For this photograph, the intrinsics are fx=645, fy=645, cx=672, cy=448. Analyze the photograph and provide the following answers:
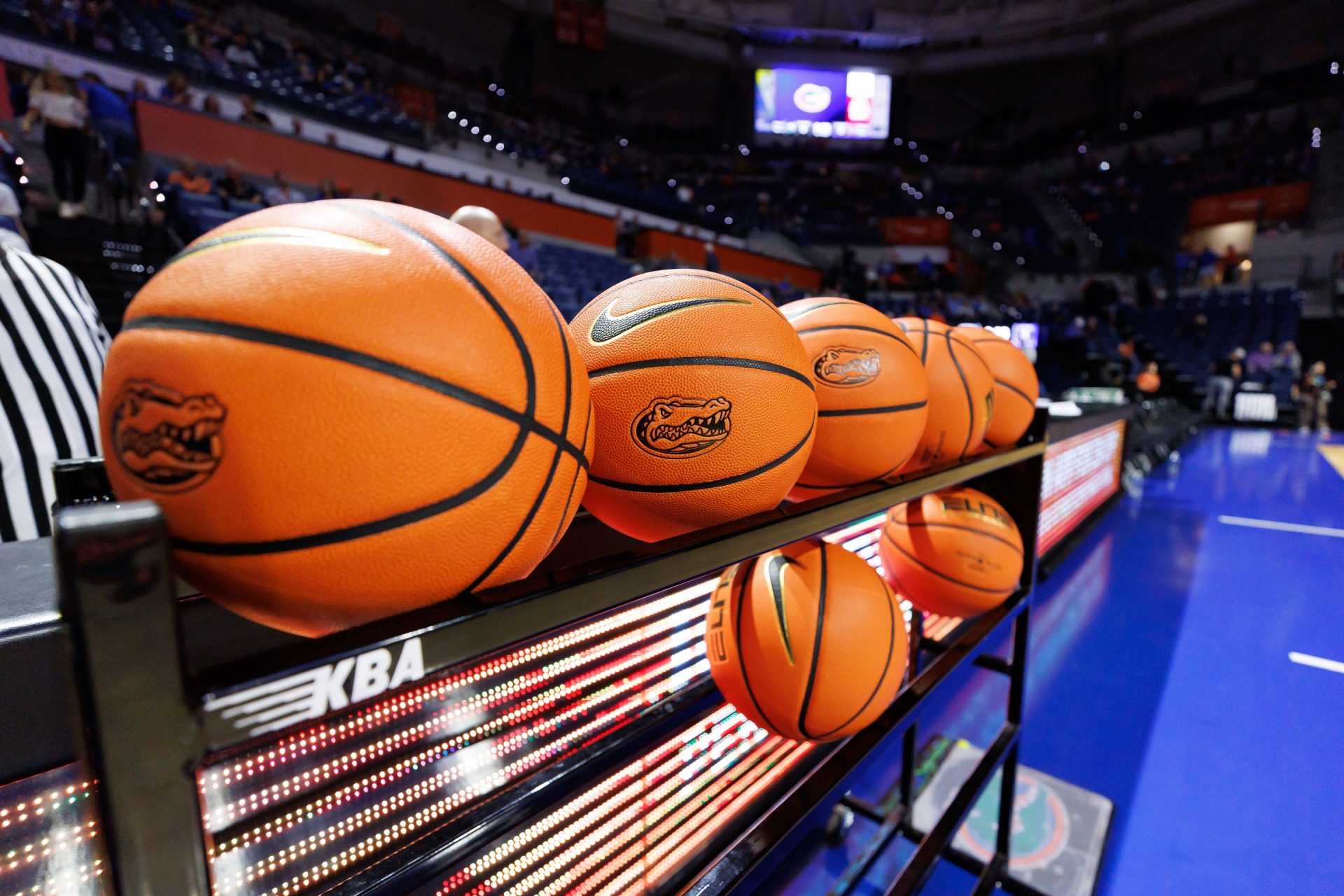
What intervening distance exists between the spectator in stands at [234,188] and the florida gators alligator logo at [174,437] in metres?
7.08

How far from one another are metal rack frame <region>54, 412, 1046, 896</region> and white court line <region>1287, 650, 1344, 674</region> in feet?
8.88

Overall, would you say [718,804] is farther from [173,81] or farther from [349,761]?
[173,81]

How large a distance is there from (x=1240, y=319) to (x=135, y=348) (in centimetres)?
1735

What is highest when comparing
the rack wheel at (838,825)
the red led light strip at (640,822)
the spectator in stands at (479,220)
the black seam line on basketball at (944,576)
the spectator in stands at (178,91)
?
the spectator in stands at (178,91)

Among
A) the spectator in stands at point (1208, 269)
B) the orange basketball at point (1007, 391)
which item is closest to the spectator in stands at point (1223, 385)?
the spectator in stands at point (1208, 269)

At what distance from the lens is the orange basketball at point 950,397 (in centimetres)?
124

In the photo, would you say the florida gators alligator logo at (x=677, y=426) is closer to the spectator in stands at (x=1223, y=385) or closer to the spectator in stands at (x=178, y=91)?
the spectator in stands at (x=178, y=91)

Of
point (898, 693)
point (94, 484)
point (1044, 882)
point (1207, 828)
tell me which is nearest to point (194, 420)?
point (94, 484)

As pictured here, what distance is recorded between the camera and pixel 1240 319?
12.9 metres

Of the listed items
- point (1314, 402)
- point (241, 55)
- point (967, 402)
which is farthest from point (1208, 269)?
point (241, 55)

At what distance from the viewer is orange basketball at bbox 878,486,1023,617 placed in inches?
58.4

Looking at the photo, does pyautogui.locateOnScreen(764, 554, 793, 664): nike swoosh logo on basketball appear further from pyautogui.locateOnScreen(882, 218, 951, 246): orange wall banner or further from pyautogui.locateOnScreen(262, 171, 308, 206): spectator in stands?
pyautogui.locateOnScreen(882, 218, 951, 246): orange wall banner

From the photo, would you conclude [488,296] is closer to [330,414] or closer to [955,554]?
[330,414]

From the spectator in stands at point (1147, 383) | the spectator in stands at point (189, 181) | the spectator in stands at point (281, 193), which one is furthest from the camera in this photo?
the spectator in stands at point (1147, 383)
